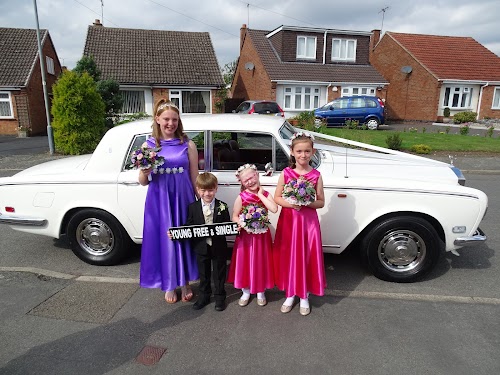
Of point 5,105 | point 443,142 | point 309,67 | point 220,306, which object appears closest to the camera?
point 220,306

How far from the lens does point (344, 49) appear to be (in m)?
26.1

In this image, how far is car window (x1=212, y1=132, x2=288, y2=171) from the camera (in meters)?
3.74

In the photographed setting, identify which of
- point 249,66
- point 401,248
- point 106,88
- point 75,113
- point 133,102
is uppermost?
point 249,66

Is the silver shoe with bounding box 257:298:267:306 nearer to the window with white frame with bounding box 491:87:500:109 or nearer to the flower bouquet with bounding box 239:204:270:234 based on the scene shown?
the flower bouquet with bounding box 239:204:270:234

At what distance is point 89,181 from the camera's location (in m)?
3.82

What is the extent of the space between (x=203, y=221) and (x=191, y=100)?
20584mm

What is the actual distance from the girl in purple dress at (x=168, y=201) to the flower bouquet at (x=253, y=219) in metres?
0.55

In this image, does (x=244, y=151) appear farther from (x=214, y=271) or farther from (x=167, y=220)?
(x=214, y=271)

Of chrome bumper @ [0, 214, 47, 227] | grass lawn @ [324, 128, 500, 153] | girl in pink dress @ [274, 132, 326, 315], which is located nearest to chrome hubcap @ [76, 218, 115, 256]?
chrome bumper @ [0, 214, 47, 227]

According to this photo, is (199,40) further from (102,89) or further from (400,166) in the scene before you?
(400,166)

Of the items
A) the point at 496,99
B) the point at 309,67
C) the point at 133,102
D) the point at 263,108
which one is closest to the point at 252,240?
the point at 263,108

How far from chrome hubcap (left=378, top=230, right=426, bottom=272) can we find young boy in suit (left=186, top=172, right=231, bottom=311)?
1.62m

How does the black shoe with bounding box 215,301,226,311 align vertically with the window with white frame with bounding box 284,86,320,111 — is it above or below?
below

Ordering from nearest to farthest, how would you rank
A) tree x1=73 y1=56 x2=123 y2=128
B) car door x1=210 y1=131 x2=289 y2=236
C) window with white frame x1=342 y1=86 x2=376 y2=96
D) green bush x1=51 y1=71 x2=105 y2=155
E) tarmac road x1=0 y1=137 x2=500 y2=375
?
1. tarmac road x1=0 y1=137 x2=500 y2=375
2. car door x1=210 y1=131 x2=289 y2=236
3. green bush x1=51 y1=71 x2=105 y2=155
4. tree x1=73 y1=56 x2=123 y2=128
5. window with white frame x1=342 y1=86 x2=376 y2=96
